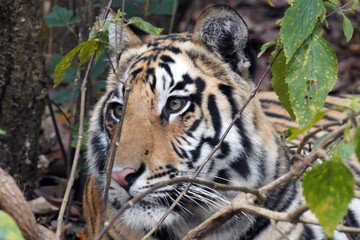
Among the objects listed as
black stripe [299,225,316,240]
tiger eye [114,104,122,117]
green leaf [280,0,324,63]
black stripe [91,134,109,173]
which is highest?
green leaf [280,0,324,63]

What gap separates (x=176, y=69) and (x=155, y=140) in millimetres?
334

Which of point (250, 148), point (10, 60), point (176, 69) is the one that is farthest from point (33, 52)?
point (250, 148)

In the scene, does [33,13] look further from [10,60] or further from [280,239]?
[280,239]

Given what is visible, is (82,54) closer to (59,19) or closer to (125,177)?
(125,177)

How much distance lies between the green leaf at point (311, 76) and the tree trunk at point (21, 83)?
1603 mm

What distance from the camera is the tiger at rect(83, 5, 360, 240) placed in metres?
2.50

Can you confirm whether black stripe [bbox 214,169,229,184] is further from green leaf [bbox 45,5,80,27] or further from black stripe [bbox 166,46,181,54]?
green leaf [bbox 45,5,80,27]

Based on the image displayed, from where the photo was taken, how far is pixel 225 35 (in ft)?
9.09

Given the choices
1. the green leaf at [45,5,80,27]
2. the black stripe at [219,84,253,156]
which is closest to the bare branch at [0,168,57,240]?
the black stripe at [219,84,253,156]

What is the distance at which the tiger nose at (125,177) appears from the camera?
7.82 feet

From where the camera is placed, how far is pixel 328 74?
8.20ft

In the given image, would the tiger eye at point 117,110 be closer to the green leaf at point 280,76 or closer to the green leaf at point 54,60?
the green leaf at point 280,76

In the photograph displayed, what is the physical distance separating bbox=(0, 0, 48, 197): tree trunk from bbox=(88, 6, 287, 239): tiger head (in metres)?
0.84

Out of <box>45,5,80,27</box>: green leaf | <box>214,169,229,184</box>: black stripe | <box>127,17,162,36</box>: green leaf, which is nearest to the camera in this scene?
<box>214,169,229,184</box>: black stripe
